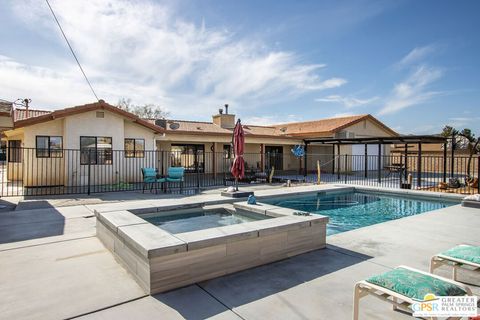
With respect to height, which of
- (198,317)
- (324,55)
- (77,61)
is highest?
(324,55)

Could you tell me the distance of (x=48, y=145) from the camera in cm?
1343

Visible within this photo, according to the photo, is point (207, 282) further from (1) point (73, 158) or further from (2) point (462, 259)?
(1) point (73, 158)

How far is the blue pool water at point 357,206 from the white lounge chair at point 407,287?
4.43 metres

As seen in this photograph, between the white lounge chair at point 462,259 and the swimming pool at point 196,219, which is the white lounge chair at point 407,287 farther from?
the swimming pool at point 196,219

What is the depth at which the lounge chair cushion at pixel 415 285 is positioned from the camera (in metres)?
2.40

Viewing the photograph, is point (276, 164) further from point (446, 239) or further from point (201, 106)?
point (446, 239)

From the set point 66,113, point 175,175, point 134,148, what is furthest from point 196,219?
point 134,148

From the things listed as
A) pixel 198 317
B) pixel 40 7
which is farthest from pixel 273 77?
pixel 198 317

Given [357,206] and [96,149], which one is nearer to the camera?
[357,206]

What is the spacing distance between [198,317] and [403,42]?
14961 mm

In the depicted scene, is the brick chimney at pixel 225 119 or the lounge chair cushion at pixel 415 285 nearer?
the lounge chair cushion at pixel 415 285

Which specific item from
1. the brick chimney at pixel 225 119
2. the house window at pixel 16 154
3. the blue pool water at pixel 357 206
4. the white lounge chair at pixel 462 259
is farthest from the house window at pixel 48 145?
the white lounge chair at pixel 462 259

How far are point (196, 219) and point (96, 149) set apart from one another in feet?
32.4

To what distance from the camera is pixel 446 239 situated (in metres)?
5.46
